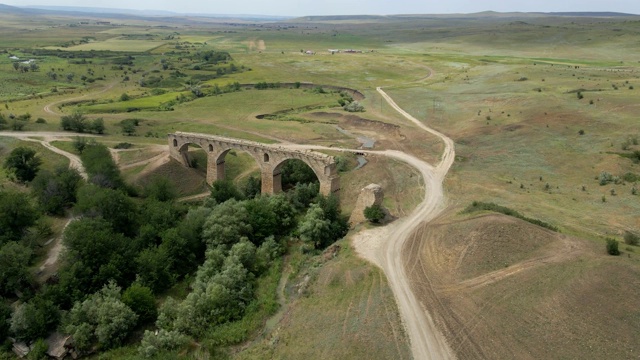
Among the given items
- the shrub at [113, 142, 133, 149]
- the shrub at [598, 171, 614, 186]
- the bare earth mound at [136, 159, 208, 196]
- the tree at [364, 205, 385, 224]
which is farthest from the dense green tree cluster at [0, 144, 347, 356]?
the shrub at [598, 171, 614, 186]

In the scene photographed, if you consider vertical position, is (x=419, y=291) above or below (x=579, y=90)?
below

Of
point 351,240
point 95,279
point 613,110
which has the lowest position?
point 95,279

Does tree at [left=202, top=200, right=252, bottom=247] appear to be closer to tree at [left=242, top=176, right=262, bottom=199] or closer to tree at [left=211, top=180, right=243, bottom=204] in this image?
tree at [left=211, top=180, right=243, bottom=204]

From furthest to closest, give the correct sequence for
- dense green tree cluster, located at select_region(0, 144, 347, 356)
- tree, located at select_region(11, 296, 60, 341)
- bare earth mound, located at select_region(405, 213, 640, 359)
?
1. dense green tree cluster, located at select_region(0, 144, 347, 356)
2. tree, located at select_region(11, 296, 60, 341)
3. bare earth mound, located at select_region(405, 213, 640, 359)

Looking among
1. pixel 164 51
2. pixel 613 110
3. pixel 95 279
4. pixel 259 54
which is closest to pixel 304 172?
pixel 95 279

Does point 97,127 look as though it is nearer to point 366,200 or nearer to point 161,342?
point 366,200

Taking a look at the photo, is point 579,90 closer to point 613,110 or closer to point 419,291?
point 613,110

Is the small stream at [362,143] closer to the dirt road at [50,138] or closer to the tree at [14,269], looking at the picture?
the dirt road at [50,138]
